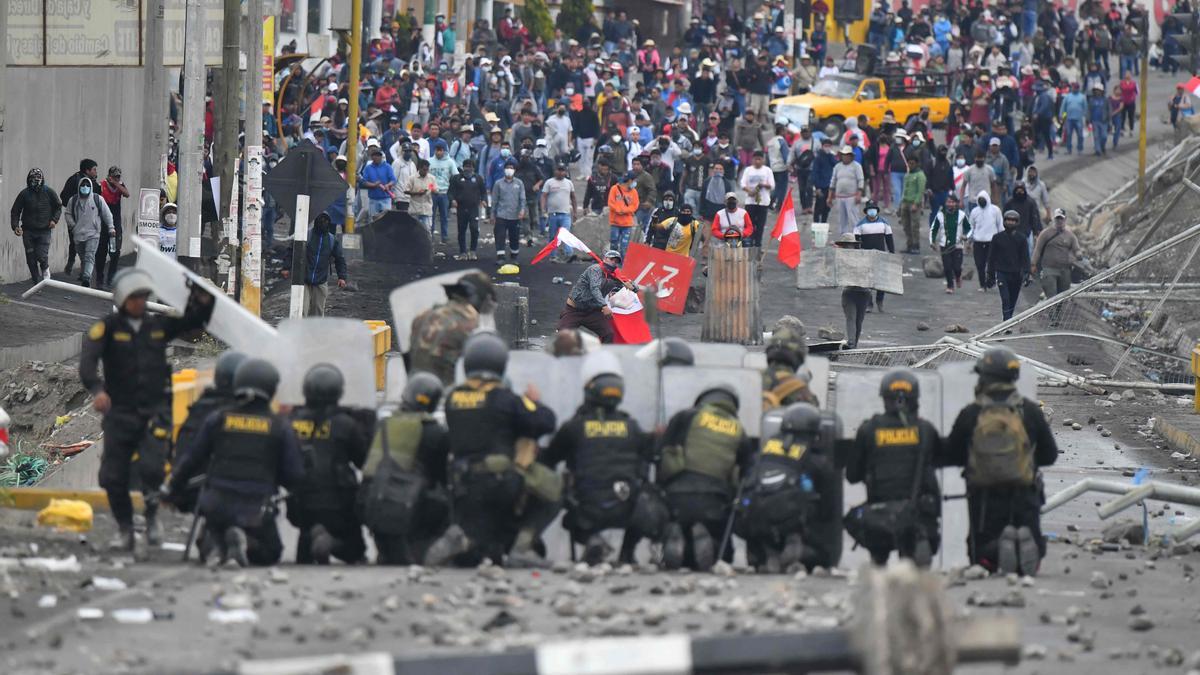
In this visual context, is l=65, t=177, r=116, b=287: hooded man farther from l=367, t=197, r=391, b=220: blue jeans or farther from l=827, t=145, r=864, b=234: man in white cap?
l=827, t=145, r=864, b=234: man in white cap

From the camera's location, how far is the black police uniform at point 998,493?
12.3 metres

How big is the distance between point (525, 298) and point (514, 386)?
1099 centimetres

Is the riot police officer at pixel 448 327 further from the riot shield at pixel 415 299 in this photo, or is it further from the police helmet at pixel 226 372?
the police helmet at pixel 226 372

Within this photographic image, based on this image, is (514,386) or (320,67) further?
(320,67)

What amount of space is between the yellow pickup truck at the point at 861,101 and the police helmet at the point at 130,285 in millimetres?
27424

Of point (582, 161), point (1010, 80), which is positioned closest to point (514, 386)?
point (582, 161)

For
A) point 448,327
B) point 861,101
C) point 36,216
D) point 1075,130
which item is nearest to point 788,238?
point 36,216

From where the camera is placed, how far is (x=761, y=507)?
469 inches

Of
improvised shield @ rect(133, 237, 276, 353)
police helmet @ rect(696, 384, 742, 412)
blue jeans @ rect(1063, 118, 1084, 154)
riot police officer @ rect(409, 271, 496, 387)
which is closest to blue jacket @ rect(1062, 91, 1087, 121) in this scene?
blue jeans @ rect(1063, 118, 1084, 154)

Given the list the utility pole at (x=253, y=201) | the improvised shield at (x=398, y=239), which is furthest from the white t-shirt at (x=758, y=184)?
the utility pole at (x=253, y=201)

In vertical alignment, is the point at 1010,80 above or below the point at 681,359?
above

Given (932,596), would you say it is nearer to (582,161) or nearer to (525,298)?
(525,298)

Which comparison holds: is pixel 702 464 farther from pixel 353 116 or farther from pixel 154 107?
pixel 353 116

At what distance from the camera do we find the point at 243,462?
11367mm
